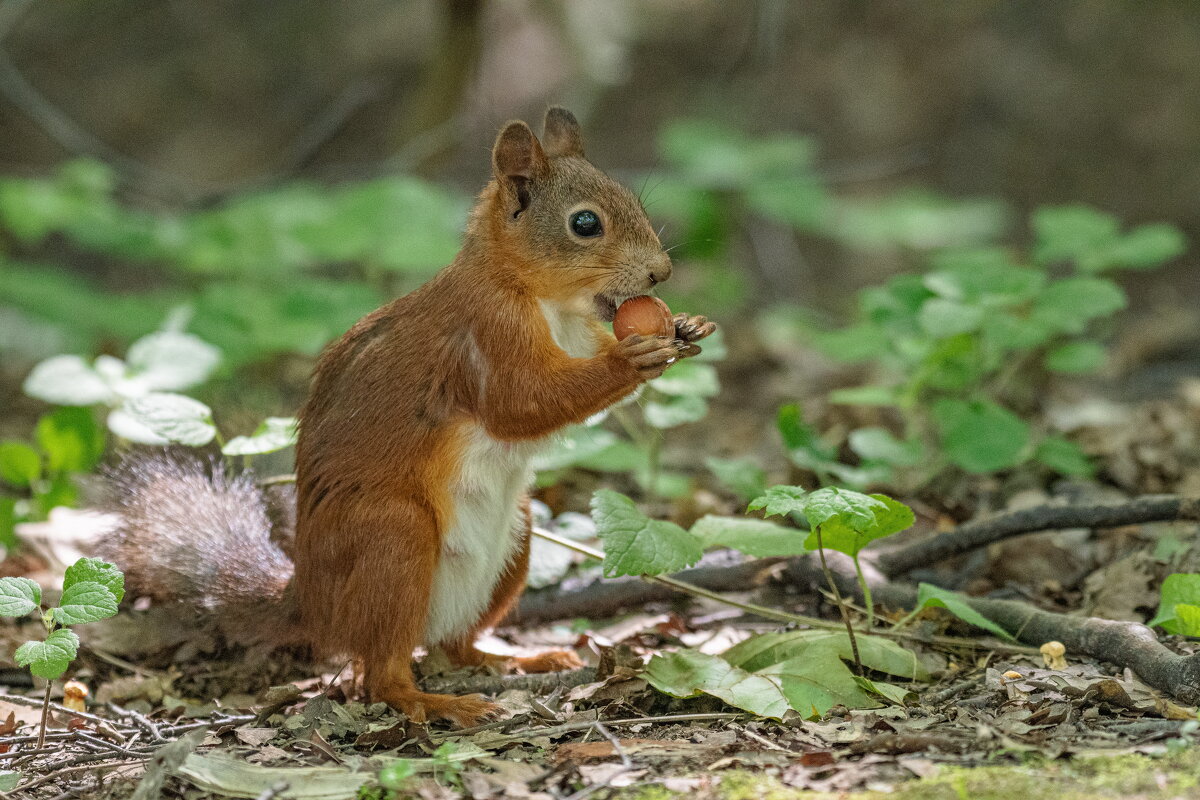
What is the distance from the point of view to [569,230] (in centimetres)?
305

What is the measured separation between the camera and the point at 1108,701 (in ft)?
8.15

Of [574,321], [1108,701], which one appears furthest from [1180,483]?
[574,321]

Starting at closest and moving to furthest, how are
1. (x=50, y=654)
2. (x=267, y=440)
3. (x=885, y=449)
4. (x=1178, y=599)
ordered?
(x=50, y=654)
(x=1178, y=599)
(x=267, y=440)
(x=885, y=449)

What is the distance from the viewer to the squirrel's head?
303 centimetres

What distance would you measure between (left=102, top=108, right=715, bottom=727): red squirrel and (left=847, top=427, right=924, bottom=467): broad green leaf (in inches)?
38.2

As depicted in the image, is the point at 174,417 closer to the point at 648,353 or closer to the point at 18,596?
the point at 18,596

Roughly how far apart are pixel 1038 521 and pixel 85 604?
7.99 feet

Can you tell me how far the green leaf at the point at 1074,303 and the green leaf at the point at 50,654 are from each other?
3056 mm

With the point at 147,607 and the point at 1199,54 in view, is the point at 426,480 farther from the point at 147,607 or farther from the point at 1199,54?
the point at 1199,54

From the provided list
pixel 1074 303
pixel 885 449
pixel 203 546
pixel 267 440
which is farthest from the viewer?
pixel 1074 303

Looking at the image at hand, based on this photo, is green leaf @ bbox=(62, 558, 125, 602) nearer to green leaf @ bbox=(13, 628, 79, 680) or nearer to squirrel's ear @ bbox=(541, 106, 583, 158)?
green leaf @ bbox=(13, 628, 79, 680)

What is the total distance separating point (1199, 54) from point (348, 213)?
704 centimetres

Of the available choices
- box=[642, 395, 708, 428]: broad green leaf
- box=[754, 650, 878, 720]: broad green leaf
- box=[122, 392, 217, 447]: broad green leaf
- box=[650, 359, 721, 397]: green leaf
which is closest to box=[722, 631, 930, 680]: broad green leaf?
box=[754, 650, 878, 720]: broad green leaf

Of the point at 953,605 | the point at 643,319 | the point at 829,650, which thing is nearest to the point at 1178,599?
the point at 953,605
